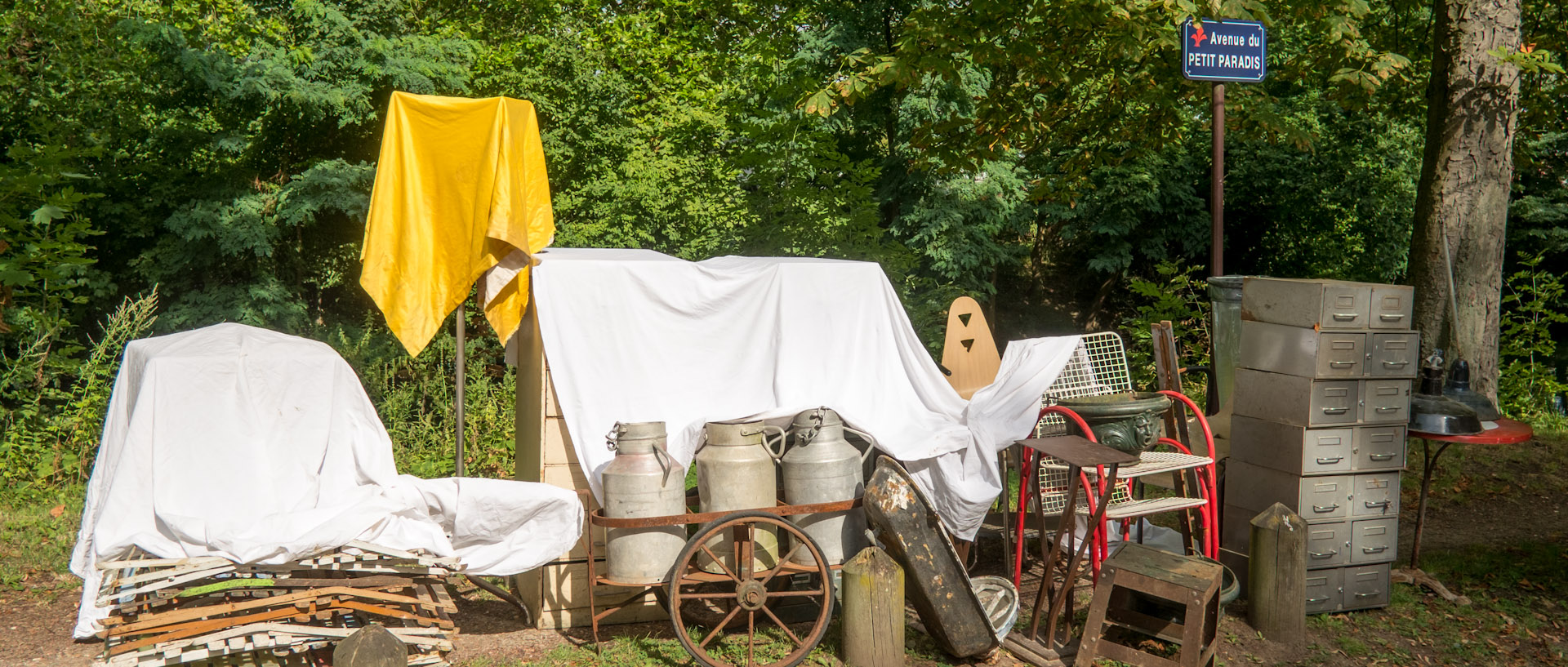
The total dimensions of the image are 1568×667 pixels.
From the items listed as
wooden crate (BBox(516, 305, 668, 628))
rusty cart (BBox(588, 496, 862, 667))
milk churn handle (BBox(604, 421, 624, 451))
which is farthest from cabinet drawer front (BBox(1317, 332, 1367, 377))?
wooden crate (BBox(516, 305, 668, 628))

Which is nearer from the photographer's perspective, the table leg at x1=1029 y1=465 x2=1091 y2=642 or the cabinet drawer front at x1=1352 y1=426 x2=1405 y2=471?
the table leg at x1=1029 y1=465 x2=1091 y2=642

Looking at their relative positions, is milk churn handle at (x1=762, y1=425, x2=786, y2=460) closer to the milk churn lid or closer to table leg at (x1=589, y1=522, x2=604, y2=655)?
the milk churn lid

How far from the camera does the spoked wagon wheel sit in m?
4.55

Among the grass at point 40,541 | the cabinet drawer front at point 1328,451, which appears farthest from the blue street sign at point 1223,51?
the grass at point 40,541

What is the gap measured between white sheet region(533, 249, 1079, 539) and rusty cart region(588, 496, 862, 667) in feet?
1.45

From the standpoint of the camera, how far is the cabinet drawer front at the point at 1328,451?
518 cm

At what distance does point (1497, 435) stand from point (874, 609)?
11.1 feet

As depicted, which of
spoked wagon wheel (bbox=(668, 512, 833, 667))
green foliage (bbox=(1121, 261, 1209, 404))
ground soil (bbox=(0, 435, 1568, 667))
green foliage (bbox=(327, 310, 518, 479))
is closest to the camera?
spoked wagon wheel (bbox=(668, 512, 833, 667))

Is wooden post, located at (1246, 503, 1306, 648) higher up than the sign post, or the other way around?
the sign post

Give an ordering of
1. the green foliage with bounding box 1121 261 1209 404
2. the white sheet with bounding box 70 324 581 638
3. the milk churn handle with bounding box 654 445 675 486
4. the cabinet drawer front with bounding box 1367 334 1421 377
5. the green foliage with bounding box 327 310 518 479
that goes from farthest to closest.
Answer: the green foliage with bounding box 1121 261 1209 404 → the green foliage with bounding box 327 310 518 479 → the cabinet drawer front with bounding box 1367 334 1421 377 → the milk churn handle with bounding box 654 445 675 486 → the white sheet with bounding box 70 324 581 638

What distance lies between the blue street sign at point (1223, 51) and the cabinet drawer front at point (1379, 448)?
232 centimetres

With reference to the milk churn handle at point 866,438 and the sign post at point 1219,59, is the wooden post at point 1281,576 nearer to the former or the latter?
the sign post at point 1219,59

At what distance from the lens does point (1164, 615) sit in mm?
4953


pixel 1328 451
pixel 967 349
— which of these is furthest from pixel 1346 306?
pixel 967 349
